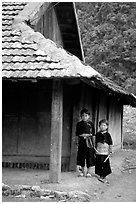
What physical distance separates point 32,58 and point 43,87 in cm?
230

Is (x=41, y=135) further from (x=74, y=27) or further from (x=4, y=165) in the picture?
(x=74, y=27)

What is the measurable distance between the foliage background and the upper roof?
71.7ft

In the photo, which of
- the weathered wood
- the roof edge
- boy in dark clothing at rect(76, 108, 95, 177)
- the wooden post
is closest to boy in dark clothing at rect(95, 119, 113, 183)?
boy in dark clothing at rect(76, 108, 95, 177)

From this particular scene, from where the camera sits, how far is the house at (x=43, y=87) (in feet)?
27.0

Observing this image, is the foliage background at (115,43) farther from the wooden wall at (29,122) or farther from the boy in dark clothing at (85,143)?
the boy in dark clothing at (85,143)

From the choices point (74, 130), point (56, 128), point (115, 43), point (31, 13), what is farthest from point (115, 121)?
point (115, 43)

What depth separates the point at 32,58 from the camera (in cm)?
845

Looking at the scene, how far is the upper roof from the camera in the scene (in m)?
7.96

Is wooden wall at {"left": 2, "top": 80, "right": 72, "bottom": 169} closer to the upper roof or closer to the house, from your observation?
the house

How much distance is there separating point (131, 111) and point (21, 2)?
66.9ft

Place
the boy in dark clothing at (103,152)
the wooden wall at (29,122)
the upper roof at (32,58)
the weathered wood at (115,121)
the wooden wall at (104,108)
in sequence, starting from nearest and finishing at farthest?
the upper roof at (32,58) < the boy in dark clothing at (103,152) < the wooden wall at (29,122) < the wooden wall at (104,108) < the weathered wood at (115,121)

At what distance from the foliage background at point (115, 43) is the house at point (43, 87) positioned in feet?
58.4

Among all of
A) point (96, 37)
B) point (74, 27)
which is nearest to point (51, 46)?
point (74, 27)

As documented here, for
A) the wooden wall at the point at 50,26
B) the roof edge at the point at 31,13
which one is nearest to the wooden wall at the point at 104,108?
the wooden wall at the point at 50,26
